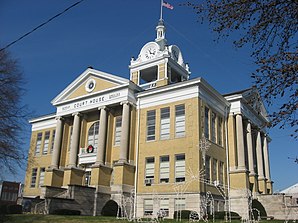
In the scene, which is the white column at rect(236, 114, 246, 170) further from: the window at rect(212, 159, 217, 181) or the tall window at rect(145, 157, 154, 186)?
the tall window at rect(145, 157, 154, 186)

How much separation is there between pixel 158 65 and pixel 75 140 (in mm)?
12989

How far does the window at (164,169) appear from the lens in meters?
31.1

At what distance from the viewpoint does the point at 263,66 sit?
833 cm

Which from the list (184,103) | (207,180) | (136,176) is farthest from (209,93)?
(136,176)

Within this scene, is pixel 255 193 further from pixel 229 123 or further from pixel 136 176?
pixel 136 176

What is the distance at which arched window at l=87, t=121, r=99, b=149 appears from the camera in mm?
37263

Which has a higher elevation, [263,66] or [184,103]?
[184,103]

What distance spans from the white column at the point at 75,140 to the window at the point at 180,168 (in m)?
11.7

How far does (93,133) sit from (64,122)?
166 inches

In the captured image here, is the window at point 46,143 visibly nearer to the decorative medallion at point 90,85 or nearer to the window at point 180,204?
the decorative medallion at point 90,85

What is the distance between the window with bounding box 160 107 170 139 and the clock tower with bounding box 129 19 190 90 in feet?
21.9

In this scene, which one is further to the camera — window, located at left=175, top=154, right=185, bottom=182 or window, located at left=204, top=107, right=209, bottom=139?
window, located at left=204, top=107, right=209, bottom=139

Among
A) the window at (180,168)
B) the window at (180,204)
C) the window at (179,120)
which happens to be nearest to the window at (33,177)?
the window at (180,168)

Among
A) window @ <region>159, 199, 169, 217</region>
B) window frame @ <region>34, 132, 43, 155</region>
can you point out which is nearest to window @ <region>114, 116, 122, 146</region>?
window @ <region>159, 199, 169, 217</region>
